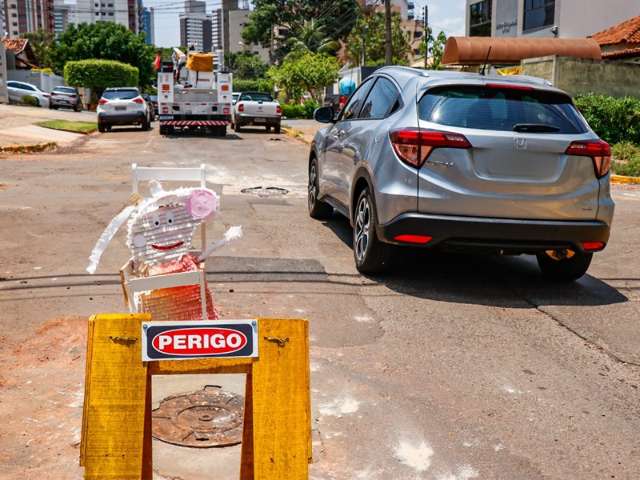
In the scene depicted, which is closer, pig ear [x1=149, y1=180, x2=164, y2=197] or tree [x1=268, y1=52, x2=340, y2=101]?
pig ear [x1=149, y1=180, x2=164, y2=197]

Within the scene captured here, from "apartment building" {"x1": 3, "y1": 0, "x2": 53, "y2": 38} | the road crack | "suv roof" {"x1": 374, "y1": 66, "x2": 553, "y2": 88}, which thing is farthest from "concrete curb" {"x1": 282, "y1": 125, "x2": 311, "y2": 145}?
"apartment building" {"x1": 3, "y1": 0, "x2": 53, "y2": 38}

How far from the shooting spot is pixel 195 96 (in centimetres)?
2478

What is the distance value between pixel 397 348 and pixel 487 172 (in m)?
1.82

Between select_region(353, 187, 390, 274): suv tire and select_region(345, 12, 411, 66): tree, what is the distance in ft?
196

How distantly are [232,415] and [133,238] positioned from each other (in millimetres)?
1267

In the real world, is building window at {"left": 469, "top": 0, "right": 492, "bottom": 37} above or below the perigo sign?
above

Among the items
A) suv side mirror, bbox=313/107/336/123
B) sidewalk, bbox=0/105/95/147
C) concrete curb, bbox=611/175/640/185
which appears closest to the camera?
suv side mirror, bbox=313/107/336/123

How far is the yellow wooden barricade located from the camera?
278 cm

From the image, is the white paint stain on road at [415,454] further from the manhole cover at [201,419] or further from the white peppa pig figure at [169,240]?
the white peppa pig figure at [169,240]

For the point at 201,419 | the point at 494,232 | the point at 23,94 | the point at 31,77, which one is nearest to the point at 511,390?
the point at 201,419

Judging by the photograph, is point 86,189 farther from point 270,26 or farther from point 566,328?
point 270,26

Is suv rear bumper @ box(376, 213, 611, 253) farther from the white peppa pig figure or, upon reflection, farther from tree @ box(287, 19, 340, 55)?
tree @ box(287, 19, 340, 55)

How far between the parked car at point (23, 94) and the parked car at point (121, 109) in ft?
65.6

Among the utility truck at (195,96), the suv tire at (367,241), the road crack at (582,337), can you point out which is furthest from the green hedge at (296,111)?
the road crack at (582,337)
